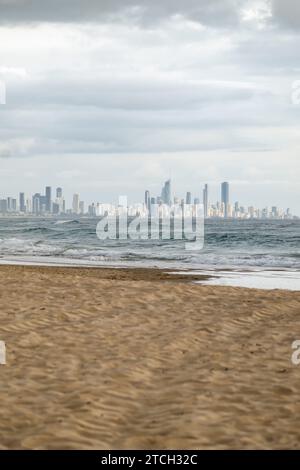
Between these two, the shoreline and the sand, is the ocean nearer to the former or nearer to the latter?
the shoreline

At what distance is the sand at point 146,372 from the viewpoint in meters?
6.26

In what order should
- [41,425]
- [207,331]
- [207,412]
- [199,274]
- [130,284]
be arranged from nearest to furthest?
1. [41,425]
2. [207,412]
3. [207,331]
4. [130,284]
5. [199,274]

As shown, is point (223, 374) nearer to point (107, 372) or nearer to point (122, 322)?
point (107, 372)

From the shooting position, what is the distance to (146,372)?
8.58m

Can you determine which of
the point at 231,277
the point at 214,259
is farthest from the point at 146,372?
the point at 214,259

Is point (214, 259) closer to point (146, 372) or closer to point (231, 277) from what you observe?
point (231, 277)

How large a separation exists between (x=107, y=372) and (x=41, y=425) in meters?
2.14

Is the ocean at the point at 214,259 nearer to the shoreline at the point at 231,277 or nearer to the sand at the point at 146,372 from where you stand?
the shoreline at the point at 231,277

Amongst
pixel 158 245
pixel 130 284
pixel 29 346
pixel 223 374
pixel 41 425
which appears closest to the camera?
pixel 41 425

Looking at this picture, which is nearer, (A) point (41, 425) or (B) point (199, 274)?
(A) point (41, 425)

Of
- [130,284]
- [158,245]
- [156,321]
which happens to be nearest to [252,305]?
[156,321]

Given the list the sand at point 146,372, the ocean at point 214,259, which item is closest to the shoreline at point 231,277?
the ocean at point 214,259

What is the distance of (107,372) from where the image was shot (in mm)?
8492

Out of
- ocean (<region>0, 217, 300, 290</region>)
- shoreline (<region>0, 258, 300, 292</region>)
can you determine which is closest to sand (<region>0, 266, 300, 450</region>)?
shoreline (<region>0, 258, 300, 292</region>)
